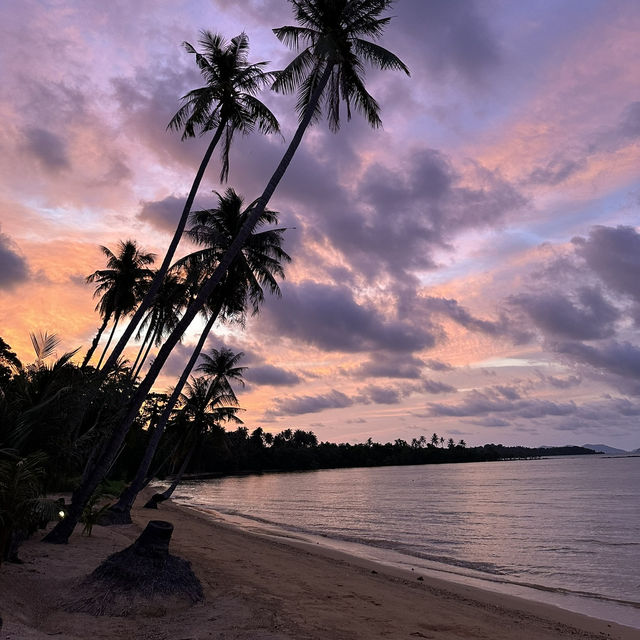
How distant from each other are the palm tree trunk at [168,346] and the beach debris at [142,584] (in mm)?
3617

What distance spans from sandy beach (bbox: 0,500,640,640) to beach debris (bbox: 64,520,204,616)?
114mm

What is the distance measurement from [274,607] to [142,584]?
6.62 ft

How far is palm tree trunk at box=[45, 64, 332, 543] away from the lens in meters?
10.6

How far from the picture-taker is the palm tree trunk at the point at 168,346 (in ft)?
34.9

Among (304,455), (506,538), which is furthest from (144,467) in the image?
(304,455)

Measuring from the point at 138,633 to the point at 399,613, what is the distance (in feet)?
14.8

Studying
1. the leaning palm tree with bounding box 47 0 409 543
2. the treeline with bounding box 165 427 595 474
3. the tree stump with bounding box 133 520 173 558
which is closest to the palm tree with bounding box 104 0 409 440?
the leaning palm tree with bounding box 47 0 409 543

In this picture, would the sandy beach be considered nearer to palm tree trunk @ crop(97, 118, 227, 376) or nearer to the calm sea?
the calm sea

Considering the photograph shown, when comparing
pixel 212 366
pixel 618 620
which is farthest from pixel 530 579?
pixel 212 366

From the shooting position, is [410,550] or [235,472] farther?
[235,472]

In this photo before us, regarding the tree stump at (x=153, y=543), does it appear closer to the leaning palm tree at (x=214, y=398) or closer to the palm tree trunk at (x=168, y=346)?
the palm tree trunk at (x=168, y=346)

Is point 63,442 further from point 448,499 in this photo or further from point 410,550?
point 448,499

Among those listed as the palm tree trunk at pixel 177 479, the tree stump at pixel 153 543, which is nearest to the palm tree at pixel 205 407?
the palm tree trunk at pixel 177 479

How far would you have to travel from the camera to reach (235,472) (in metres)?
131
